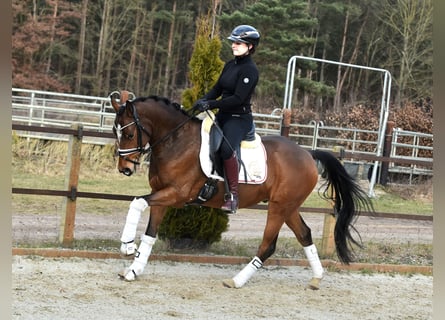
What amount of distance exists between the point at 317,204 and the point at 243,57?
8315mm

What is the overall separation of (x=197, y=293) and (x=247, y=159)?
1.47 metres

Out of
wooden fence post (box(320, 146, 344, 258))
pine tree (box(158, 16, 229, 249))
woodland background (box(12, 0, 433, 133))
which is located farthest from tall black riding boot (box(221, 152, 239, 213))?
woodland background (box(12, 0, 433, 133))

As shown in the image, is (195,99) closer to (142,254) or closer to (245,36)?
(245,36)

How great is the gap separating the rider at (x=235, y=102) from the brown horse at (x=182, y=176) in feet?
0.72

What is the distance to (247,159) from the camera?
18.7ft

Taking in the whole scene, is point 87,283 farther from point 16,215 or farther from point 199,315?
point 16,215

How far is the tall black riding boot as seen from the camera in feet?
18.1

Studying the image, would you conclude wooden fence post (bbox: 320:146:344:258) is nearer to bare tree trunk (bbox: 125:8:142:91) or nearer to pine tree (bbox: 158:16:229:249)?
pine tree (bbox: 158:16:229:249)

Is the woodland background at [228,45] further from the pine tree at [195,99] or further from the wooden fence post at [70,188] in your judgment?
the wooden fence post at [70,188]

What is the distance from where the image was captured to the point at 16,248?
6.18m

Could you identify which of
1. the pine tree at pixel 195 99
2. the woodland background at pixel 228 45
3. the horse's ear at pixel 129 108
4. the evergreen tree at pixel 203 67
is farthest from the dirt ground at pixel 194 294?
the woodland background at pixel 228 45

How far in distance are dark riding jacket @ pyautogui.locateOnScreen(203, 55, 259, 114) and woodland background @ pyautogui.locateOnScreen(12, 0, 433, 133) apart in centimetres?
1837

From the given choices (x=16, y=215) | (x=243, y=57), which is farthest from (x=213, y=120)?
(x=16, y=215)

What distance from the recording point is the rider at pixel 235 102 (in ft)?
17.9
